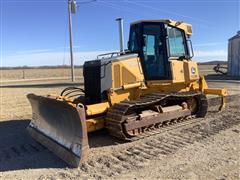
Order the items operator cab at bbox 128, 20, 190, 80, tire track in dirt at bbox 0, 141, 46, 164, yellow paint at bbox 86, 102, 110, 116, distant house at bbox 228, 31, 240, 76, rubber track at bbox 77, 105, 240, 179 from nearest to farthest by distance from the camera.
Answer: rubber track at bbox 77, 105, 240, 179 < tire track in dirt at bbox 0, 141, 46, 164 < yellow paint at bbox 86, 102, 110, 116 < operator cab at bbox 128, 20, 190, 80 < distant house at bbox 228, 31, 240, 76

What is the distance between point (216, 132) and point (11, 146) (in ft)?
14.9

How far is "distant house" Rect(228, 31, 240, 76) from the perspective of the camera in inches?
1128

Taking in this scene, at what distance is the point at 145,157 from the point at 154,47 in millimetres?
3418

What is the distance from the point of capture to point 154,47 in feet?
29.2

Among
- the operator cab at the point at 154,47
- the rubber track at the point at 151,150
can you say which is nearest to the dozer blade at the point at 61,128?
the rubber track at the point at 151,150

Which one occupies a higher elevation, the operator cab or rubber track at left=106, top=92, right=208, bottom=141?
the operator cab

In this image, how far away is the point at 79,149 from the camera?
20.4ft

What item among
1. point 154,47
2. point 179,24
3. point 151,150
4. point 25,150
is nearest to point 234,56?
point 179,24

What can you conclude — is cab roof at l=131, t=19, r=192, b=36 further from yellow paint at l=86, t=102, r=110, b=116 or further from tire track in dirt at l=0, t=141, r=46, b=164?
tire track in dirt at l=0, t=141, r=46, b=164

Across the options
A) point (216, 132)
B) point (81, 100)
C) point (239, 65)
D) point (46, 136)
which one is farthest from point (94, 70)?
point (239, 65)

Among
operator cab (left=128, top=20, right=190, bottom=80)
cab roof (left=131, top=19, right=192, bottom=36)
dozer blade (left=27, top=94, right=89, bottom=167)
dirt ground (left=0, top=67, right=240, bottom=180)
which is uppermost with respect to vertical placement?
cab roof (left=131, top=19, right=192, bottom=36)

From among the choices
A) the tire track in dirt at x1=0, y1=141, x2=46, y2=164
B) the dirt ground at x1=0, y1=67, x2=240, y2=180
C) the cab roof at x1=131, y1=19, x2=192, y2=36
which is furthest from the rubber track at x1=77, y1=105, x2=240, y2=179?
the cab roof at x1=131, y1=19, x2=192, y2=36

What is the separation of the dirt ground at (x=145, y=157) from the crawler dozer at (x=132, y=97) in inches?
11.4

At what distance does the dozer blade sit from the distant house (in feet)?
76.9
